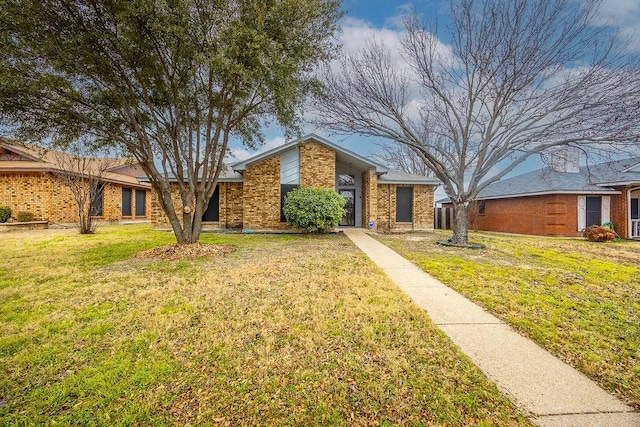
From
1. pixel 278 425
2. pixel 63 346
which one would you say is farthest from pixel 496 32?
pixel 63 346

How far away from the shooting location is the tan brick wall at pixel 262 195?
13.2 meters

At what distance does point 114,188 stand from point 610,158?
2572 centimetres

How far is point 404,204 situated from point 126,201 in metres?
19.8

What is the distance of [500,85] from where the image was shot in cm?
991

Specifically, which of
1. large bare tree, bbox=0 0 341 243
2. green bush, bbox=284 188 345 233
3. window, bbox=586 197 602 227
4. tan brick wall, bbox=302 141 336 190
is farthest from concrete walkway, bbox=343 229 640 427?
window, bbox=586 197 602 227

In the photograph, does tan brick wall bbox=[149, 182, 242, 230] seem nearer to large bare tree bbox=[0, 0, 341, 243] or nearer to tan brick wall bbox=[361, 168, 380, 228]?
large bare tree bbox=[0, 0, 341, 243]

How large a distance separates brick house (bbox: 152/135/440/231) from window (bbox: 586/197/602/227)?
832 cm

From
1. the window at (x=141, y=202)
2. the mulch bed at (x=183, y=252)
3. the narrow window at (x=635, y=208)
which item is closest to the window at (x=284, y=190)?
the mulch bed at (x=183, y=252)

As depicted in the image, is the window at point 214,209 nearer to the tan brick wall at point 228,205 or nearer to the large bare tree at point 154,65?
the tan brick wall at point 228,205

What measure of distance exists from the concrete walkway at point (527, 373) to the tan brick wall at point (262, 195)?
9.77 metres

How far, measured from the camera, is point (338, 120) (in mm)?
11414

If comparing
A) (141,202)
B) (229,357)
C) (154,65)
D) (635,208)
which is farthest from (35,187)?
(635,208)

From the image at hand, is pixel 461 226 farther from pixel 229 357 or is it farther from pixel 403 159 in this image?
pixel 403 159

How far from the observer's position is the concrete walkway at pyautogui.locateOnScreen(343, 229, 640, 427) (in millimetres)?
2076
